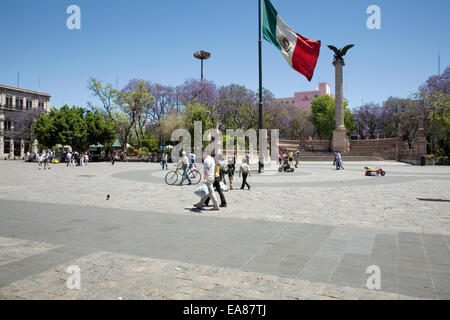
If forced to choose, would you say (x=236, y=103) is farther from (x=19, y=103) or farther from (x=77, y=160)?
(x=19, y=103)

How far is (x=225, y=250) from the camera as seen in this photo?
17.0ft

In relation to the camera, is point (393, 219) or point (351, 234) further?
point (393, 219)

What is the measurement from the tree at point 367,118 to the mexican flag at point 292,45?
192ft

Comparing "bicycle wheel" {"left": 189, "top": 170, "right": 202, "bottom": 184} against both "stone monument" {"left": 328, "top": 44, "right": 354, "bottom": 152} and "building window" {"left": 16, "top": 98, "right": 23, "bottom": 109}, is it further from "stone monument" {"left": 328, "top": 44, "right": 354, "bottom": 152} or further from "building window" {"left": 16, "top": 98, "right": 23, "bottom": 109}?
"building window" {"left": 16, "top": 98, "right": 23, "bottom": 109}

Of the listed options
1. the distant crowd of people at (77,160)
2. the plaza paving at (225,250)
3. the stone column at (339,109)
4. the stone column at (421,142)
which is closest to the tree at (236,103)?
the stone column at (339,109)

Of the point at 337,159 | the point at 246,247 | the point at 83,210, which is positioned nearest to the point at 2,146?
the point at 337,159

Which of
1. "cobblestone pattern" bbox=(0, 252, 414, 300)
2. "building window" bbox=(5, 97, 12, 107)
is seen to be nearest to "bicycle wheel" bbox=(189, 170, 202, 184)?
"cobblestone pattern" bbox=(0, 252, 414, 300)

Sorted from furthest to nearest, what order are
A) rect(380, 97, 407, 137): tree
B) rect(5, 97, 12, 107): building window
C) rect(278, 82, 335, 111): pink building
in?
rect(278, 82, 335, 111): pink building → rect(5, 97, 12, 107): building window → rect(380, 97, 407, 137): tree

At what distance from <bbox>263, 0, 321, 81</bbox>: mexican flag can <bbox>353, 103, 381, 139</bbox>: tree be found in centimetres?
5855

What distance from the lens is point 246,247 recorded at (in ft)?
17.5

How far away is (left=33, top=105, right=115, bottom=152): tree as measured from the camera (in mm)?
47938

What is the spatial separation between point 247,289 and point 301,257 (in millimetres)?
1418

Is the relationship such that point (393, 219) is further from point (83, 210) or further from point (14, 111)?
point (14, 111)

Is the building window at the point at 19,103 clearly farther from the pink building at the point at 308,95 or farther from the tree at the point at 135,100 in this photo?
the pink building at the point at 308,95
